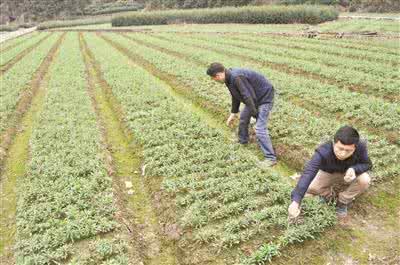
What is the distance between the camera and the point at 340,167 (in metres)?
6.52

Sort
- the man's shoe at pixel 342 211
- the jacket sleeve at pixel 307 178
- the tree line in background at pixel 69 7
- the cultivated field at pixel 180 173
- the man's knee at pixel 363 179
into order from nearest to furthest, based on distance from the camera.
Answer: the jacket sleeve at pixel 307 178, the man's knee at pixel 363 179, the cultivated field at pixel 180 173, the man's shoe at pixel 342 211, the tree line in background at pixel 69 7

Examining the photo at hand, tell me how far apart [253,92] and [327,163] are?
121 inches

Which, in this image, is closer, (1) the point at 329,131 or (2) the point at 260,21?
(1) the point at 329,131

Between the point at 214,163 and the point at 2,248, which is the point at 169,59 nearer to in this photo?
the point at 214,163

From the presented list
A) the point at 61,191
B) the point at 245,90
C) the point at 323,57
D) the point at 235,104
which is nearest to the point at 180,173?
the point at 235,104

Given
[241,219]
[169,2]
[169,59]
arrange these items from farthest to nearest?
[169,2]
[169,59]
[241,219]

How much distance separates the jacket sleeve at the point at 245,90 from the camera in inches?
347

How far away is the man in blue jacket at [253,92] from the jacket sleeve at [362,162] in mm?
3084

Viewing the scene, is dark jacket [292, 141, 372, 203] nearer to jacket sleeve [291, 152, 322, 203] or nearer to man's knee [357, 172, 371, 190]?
jacket sleeve [291, 152, 322, 203]

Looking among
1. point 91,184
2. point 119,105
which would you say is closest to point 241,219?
point 91,184

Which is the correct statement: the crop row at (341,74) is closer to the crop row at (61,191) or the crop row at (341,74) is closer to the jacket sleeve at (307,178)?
the jacket sleeve at (307,178)

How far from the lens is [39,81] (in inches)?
808

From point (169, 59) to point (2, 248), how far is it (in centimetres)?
1839

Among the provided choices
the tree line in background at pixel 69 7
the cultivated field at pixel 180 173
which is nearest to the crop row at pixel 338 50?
the cultivated field at pixel 180 173
